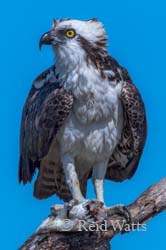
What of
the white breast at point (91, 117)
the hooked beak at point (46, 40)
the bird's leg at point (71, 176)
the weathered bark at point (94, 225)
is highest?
the hooked beak at point (46, 40)

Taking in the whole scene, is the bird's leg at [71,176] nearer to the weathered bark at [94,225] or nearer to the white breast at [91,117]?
the white breast at [91,117]

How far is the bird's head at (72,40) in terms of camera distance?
13398 millimetres

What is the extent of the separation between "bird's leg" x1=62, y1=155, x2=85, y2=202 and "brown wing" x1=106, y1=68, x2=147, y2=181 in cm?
79

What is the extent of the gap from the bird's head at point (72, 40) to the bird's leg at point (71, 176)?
147 cm

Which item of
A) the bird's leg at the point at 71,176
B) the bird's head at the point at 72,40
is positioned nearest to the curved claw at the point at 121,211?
the bird's leg at the point at 71,176

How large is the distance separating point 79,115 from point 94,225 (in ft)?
5.74

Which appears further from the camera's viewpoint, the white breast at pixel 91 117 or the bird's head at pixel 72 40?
the white breast at pixel 91 117

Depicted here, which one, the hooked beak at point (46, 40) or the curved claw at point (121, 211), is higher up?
the hooked beak at point (46, 40)

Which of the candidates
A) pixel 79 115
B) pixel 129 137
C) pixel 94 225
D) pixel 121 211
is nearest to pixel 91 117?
pixel 79 115

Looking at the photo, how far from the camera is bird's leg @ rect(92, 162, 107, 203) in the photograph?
46.8 feet

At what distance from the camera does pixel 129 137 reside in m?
14.3

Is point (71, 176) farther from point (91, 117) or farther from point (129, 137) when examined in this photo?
point (129, 137)
